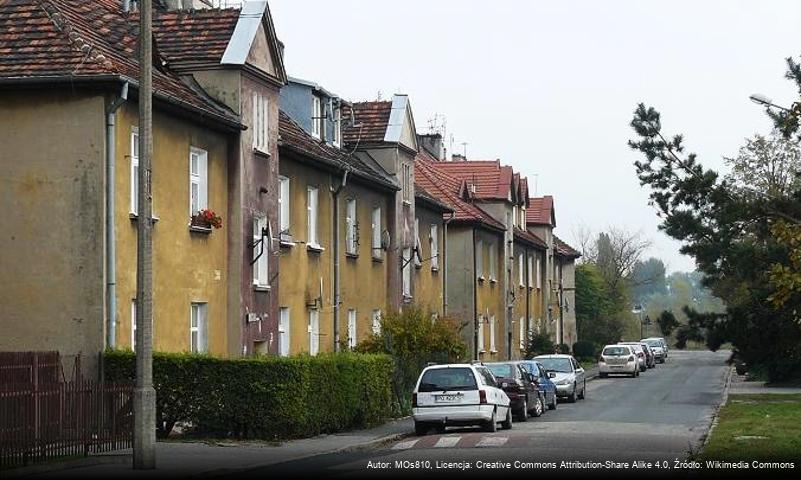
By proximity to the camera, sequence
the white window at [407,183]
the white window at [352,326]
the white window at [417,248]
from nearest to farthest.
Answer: the white window at [352,326] → the white window at [407,183] → the white window at [417,248]

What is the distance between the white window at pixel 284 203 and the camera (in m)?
34.0

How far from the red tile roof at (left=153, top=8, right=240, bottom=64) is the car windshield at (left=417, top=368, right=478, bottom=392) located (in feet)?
27.6

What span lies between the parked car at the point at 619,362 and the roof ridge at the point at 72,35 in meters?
45.1

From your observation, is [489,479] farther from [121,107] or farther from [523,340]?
[523,340]

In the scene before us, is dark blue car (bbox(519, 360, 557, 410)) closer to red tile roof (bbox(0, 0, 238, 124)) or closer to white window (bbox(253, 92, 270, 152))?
white window (bbox(253, 92, 270, 152))

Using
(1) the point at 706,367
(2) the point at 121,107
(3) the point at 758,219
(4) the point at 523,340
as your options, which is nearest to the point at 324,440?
(2) the point at 121,107

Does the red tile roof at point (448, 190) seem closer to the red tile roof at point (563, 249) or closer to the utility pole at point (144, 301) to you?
the red tile roof at point (563, 249)

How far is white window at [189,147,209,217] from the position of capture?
94.0ft

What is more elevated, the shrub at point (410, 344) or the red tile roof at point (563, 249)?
the red tile roof at point (563, 249)

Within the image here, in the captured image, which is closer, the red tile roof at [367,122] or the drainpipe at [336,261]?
the drainpipe at [336,261]

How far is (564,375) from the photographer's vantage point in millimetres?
44031

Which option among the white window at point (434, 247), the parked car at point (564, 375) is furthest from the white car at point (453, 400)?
the white window at point (434, 247)

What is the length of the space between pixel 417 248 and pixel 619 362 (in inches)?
920

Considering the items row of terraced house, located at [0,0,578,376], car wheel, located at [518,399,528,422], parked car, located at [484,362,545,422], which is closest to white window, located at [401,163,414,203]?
row of terraced house, located at [0,0,578,376]
